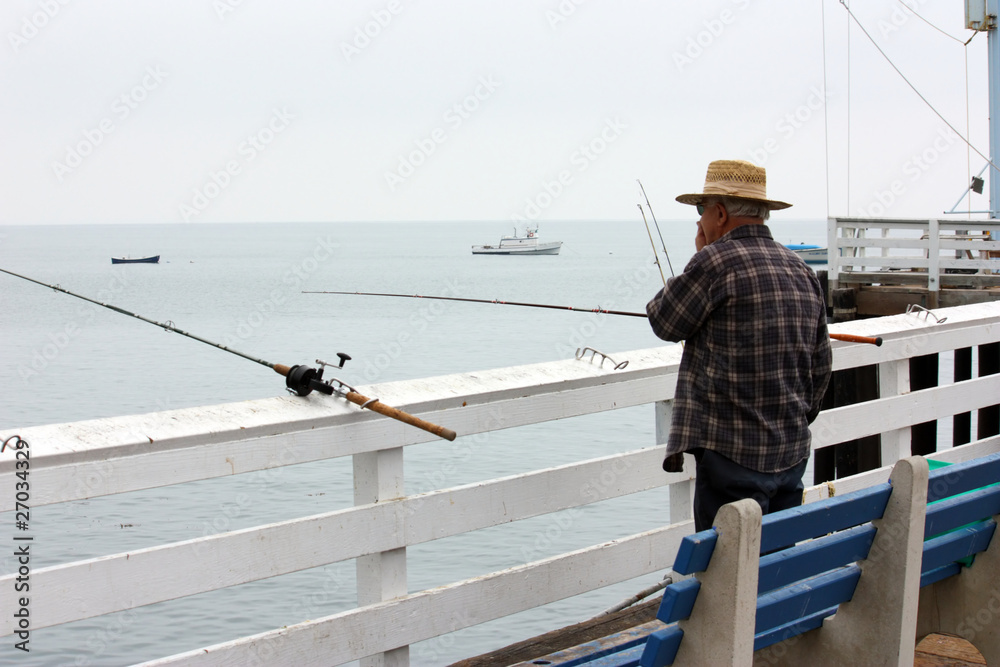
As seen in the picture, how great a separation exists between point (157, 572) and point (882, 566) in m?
1.70

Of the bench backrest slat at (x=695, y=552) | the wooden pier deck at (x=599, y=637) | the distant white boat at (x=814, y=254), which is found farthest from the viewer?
the distant white boat at (x=814, y=254)

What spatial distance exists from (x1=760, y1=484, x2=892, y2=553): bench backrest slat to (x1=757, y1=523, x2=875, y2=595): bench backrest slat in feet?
0.12

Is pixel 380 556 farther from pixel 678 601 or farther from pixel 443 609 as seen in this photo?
pixel 678 601

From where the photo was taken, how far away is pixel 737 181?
297cm

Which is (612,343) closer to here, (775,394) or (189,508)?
(189,508)

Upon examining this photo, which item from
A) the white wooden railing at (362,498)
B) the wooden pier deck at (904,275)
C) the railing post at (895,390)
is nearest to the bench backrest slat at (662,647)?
the white wooden railing at (362,498)

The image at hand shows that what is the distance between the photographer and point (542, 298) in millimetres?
61781

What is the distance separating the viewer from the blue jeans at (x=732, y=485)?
2.84 metres

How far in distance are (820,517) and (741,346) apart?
611 mm

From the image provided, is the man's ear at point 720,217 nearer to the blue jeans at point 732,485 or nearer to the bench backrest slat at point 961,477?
the blue jeans at point 732,485

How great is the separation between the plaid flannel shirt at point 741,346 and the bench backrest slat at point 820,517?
0.40 meters

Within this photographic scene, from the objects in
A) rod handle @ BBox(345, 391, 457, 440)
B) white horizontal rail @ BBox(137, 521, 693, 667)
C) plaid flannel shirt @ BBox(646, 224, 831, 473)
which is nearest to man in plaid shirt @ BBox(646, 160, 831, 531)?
plaid flannel shirt @ BBox(646, 224, 831, 473)

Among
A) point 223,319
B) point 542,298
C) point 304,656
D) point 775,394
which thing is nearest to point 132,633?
point 304,656

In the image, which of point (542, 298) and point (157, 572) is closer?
point (157, 572)
